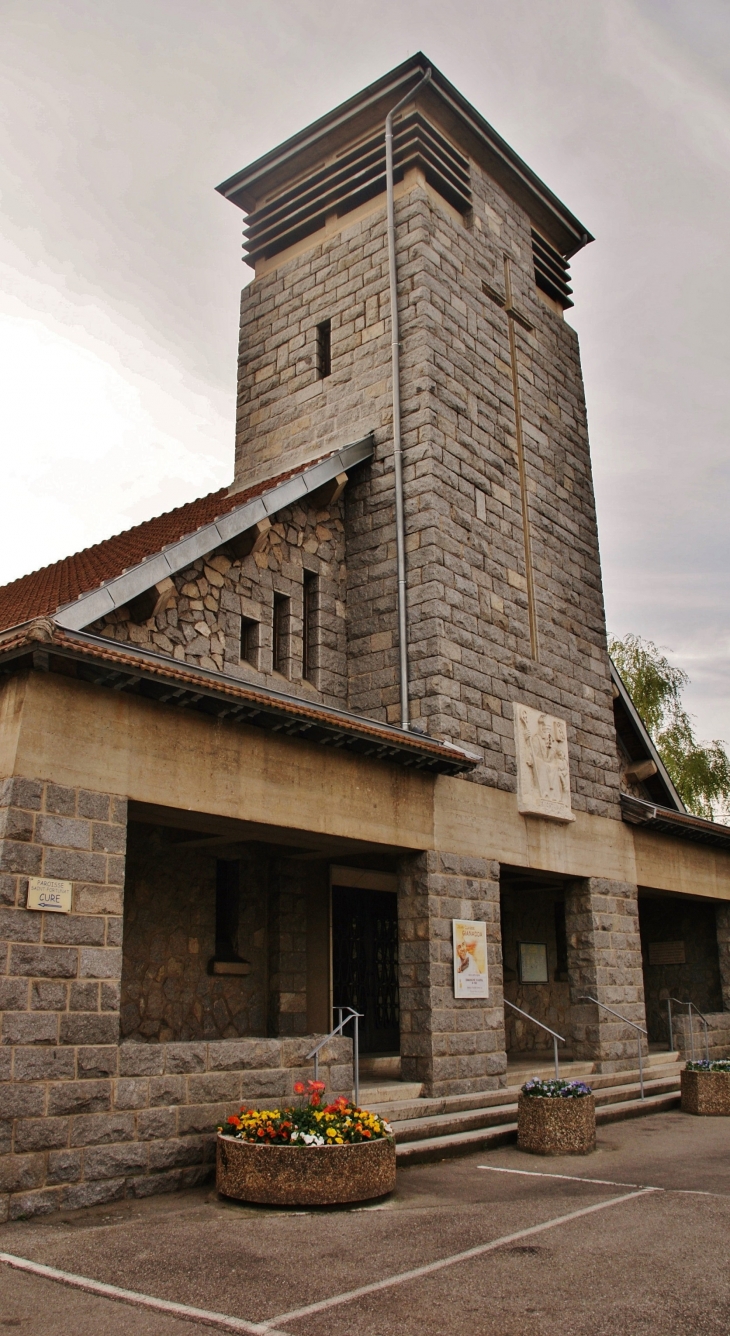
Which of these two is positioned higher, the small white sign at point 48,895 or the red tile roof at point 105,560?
the red tile roof at point 105,560

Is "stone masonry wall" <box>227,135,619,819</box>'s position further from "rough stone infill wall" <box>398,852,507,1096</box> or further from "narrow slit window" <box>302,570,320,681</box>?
"rough stone infill wall" <box>398,852,507,1096</box>

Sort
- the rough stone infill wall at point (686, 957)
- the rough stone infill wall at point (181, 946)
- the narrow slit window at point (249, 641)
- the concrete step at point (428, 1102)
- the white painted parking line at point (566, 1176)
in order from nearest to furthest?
the white painted parking line at point (566, 1176), the concrete step at point (428, 1102), the rough stone infill wall at point (181, 946), the narrow slit window at point (249, 641), the rough stone infill wall at point (686, 957)

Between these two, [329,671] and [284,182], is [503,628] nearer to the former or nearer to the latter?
[329,671]

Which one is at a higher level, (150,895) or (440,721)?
(440,721)

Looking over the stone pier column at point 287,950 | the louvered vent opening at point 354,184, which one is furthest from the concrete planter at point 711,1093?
the louvered vent opening at point 354,184

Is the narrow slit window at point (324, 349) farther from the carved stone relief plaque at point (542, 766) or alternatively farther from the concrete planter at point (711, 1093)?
the concrete planter at point (711, 1093)

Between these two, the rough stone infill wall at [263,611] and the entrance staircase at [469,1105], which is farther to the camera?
the rough stone infill wall at [263,611]

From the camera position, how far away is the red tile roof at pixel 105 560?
9.79m

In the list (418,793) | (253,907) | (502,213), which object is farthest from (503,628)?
(502,213)

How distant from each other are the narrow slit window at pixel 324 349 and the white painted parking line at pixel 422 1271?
36.5 ft

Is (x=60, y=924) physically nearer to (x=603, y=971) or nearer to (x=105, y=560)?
(x=105, y=560)

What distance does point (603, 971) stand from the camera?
13664 millimetres

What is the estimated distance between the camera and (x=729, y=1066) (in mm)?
12086

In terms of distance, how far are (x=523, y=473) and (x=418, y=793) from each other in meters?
5.79
